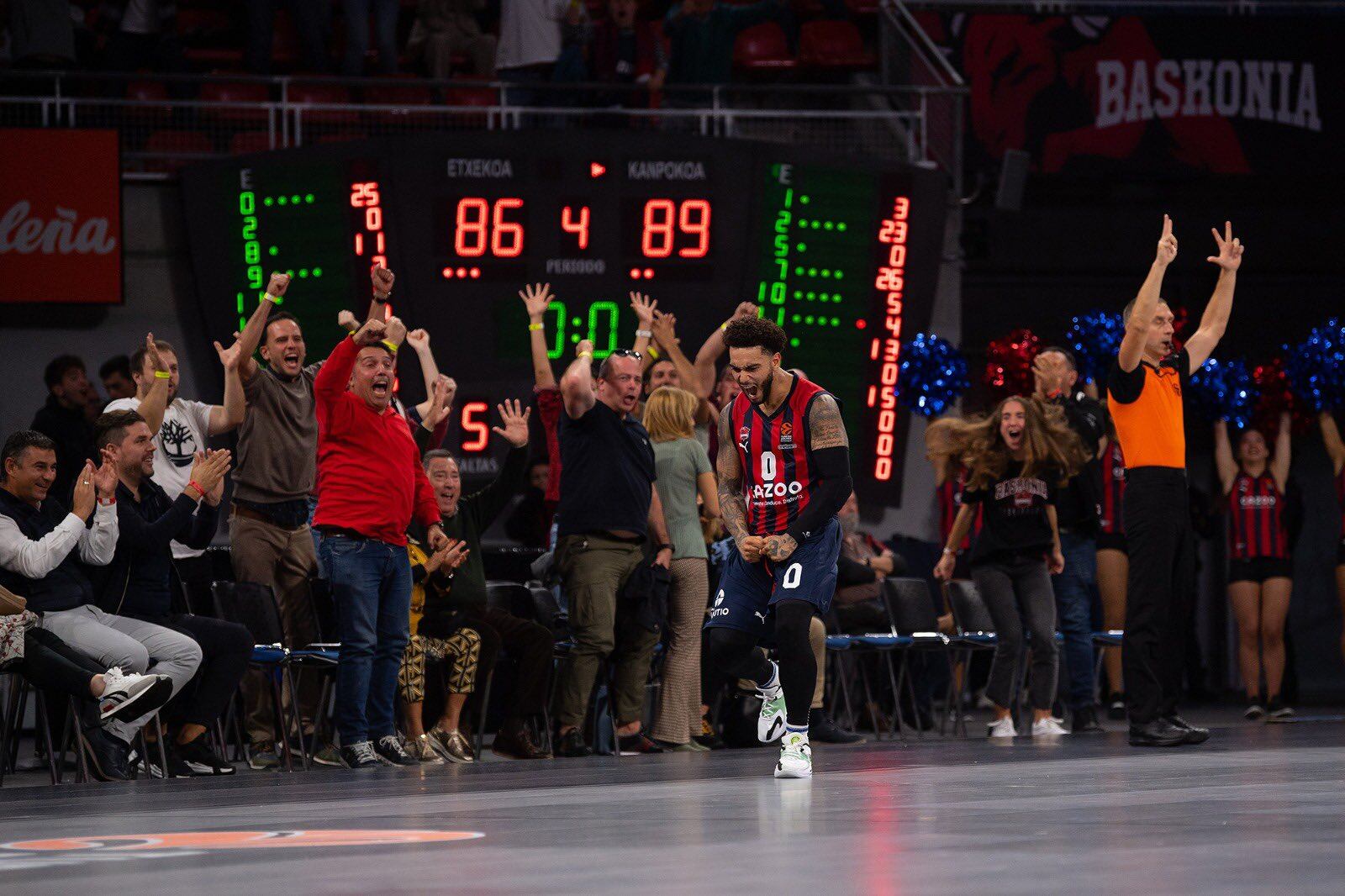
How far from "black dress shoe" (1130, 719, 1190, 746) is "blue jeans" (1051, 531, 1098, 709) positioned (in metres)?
2.05

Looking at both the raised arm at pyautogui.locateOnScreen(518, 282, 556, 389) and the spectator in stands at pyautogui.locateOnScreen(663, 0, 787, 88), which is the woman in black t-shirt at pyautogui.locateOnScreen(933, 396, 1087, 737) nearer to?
the raised arm at pyautogui.locateOnScreen(518, 282, 556, 389)

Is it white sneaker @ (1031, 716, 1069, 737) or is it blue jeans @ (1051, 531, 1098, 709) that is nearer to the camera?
white sneaker @ (1031, 716, 1069, 737)

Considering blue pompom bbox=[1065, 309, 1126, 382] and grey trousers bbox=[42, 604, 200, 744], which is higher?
blue pompom bbox=[1065, 309, 1126, 382]

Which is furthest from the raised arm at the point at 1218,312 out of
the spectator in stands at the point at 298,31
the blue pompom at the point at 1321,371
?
the spectator in stands at the point at 298,31

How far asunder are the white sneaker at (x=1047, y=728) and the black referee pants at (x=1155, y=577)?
160 centimetres

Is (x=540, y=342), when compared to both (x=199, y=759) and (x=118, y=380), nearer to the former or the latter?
(x=199, y=759)

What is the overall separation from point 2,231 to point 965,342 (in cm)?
857

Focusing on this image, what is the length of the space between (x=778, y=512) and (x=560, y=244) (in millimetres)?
6050

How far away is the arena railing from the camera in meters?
14.0

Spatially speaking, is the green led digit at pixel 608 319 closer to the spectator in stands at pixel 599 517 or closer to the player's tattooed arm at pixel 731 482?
the spectator in stands at pixel 599 517

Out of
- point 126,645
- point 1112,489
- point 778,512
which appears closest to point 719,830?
point 778,512

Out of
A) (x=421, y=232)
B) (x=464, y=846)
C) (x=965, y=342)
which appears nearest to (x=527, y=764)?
(x=464, y=846)

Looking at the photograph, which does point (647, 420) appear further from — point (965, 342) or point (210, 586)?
point (965, 342)

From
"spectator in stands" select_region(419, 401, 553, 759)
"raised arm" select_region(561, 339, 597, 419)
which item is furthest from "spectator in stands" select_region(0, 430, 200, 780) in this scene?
"raised arm" select_region(561, 339, 597, 419)
